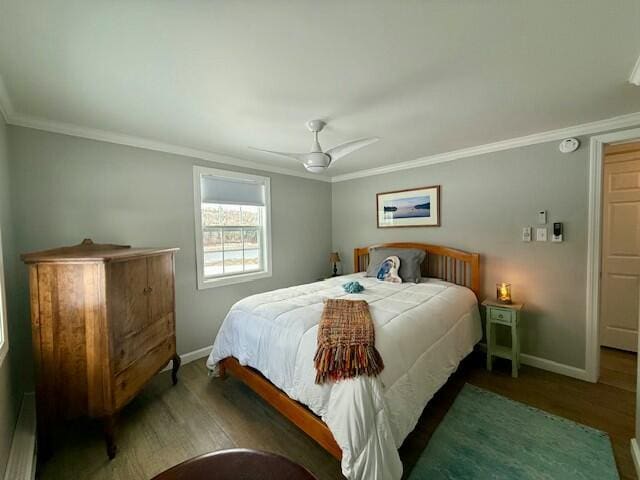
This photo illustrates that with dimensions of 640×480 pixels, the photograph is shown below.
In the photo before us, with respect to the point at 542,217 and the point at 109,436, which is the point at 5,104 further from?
the point at 542,217

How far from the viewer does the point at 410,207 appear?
3.58 metres

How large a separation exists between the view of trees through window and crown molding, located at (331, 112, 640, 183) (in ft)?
6.39

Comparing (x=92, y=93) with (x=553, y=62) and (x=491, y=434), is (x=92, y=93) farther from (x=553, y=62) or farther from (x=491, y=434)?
(x=491, y=434)

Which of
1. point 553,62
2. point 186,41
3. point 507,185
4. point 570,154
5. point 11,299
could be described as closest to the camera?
point 186,41

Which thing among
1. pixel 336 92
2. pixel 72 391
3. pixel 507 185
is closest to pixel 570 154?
pixel 507 185

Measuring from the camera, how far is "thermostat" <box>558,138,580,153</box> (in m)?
2.43

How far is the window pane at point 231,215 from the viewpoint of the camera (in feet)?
10.8

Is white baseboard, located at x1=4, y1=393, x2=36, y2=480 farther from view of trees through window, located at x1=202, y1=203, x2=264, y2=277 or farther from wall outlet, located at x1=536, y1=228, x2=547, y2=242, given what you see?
wall outlet, located at x1=536, y1=228, x2=547, y2=242

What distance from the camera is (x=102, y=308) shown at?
1.64 meters

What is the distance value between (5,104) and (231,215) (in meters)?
1.98

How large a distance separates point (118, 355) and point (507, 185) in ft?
12.5

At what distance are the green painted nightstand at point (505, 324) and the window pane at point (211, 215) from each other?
125 inches

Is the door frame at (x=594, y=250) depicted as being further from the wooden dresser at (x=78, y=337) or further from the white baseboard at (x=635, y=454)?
the wooden dresser at (x=78, y=337)

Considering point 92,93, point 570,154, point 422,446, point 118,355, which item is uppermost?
point 92,93
